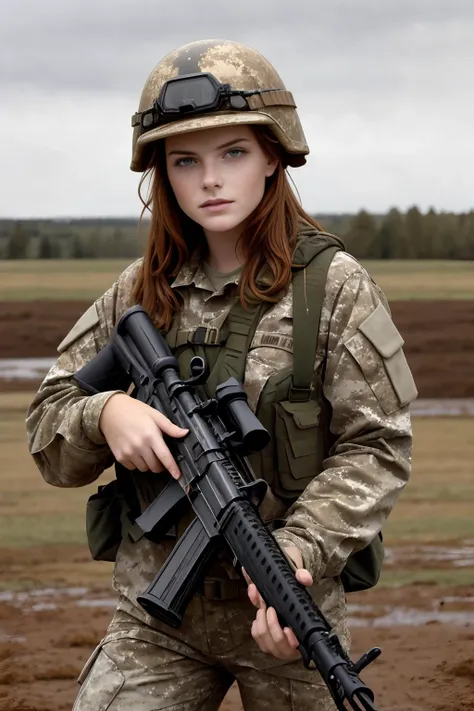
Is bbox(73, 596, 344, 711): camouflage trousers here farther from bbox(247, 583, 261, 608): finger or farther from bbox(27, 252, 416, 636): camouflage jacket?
Answer: bbox(247, 583, 261, 608): finger

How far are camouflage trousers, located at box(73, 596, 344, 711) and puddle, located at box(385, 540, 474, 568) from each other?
389 centimetres

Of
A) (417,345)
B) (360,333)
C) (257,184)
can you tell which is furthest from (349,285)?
(417,345)

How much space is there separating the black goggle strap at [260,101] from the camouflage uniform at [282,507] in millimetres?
365

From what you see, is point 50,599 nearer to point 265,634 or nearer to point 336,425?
point 336,425

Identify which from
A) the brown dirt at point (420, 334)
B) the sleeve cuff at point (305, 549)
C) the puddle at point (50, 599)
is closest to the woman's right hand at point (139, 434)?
the sleeve cuff at point (305, 549)

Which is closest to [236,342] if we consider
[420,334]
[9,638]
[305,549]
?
[305,549]

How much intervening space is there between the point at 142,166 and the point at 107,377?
51cm

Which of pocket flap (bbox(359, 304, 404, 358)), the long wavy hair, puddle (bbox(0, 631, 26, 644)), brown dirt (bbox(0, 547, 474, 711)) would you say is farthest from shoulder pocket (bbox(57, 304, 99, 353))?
puddle (bbox(0, 631, 26, 644))

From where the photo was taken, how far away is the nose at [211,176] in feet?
9.70

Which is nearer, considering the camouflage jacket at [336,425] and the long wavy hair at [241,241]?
the camouflage jacket at [336,425]

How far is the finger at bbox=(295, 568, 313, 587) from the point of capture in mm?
2586

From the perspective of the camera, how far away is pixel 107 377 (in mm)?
3133

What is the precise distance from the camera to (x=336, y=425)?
Answer: 2.96 meters

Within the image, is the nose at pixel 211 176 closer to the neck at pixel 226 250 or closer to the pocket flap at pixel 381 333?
the neck at pixel 226 250
